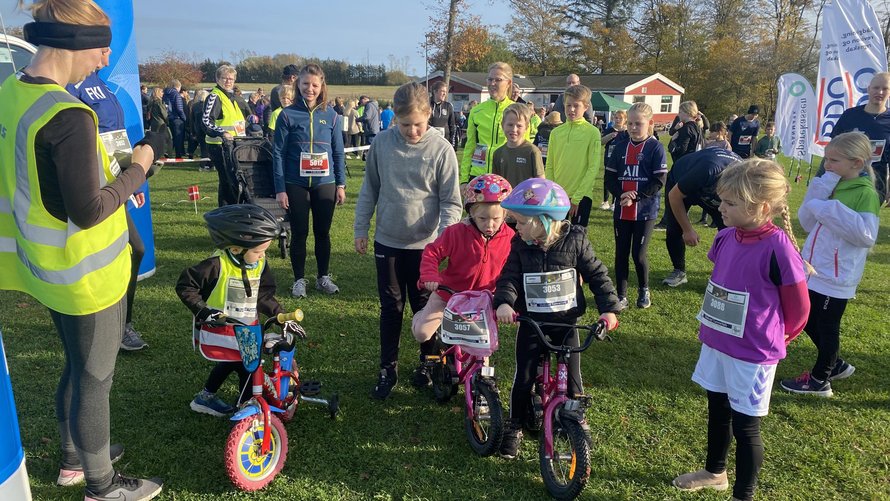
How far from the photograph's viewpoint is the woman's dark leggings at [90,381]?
2414 millimetres

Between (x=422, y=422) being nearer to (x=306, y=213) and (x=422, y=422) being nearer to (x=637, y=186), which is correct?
(x=306, y=213)

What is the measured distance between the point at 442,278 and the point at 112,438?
2181 mm

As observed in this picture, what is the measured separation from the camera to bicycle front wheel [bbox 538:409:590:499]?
2.74 m

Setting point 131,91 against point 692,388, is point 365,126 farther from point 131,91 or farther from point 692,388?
point 692,388

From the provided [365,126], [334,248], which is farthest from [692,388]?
[365,126]

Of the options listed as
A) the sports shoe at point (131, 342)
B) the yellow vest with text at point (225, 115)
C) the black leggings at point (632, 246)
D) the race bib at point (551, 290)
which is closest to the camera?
the race bib at point (551, 290)

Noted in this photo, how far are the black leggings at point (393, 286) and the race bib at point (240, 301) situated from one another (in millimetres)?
908

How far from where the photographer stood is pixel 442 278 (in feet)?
11.8

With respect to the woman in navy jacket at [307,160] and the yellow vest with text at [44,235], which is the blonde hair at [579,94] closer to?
the woman in navy jacket at [307,160]

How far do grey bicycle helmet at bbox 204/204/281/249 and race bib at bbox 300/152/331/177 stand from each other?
8.27ft

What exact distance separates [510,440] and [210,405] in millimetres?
1900

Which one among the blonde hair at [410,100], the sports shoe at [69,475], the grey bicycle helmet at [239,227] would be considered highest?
the blonde hair at [410,100]

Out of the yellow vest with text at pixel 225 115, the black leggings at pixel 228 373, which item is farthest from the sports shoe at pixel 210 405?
the yellow vest with text at pixel 225 115

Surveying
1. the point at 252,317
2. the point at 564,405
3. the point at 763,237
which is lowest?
the point at 564,405
